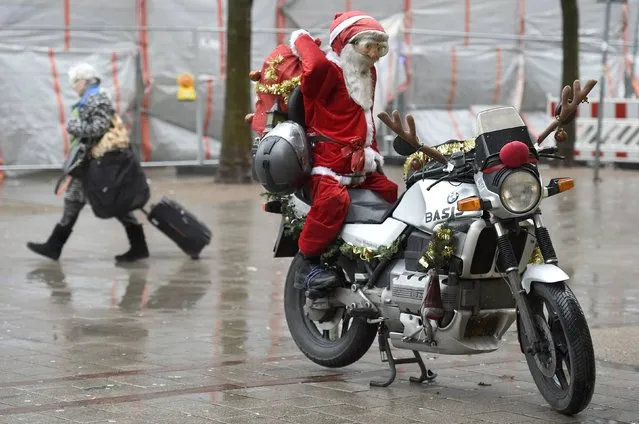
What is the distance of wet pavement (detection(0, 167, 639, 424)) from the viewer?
6570 millimetres

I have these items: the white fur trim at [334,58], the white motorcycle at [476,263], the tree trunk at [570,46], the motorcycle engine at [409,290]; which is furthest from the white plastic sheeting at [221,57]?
the motorcycle engine at [409,290]

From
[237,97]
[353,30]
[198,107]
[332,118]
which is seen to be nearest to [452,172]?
[332,118]

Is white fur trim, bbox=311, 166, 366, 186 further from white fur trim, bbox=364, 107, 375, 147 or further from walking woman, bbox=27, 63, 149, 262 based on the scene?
walking woman, bbox=27, 63, 149, 262

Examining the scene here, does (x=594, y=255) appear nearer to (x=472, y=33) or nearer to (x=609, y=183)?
(x=609, y=183)

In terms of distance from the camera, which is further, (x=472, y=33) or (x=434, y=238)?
(x=472, y=33)

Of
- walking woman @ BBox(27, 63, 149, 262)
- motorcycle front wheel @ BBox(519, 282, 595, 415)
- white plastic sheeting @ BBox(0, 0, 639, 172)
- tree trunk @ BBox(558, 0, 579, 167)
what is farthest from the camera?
tree trunk @ BBox(558, 0, 579, 167)

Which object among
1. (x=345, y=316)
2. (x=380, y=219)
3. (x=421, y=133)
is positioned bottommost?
(x=421, y=133)

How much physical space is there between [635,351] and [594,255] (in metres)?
4.91

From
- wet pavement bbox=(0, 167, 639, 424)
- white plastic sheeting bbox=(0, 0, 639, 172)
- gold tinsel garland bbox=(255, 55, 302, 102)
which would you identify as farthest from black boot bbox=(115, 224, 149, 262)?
white plastic sheeting bbox=(0, 0, 639, 172)

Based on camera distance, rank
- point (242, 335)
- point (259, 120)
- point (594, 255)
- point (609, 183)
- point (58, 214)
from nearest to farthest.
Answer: point (259, 120)
point (242, 335)
point (594, 255)
point (58, 214)
point (609, 183)

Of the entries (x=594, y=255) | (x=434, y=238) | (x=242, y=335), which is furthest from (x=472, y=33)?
(x=434, y=238)

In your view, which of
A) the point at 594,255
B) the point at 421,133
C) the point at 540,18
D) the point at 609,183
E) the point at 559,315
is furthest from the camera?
the point at 540,18

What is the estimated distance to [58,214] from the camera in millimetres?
16188

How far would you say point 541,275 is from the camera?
21.2ft
